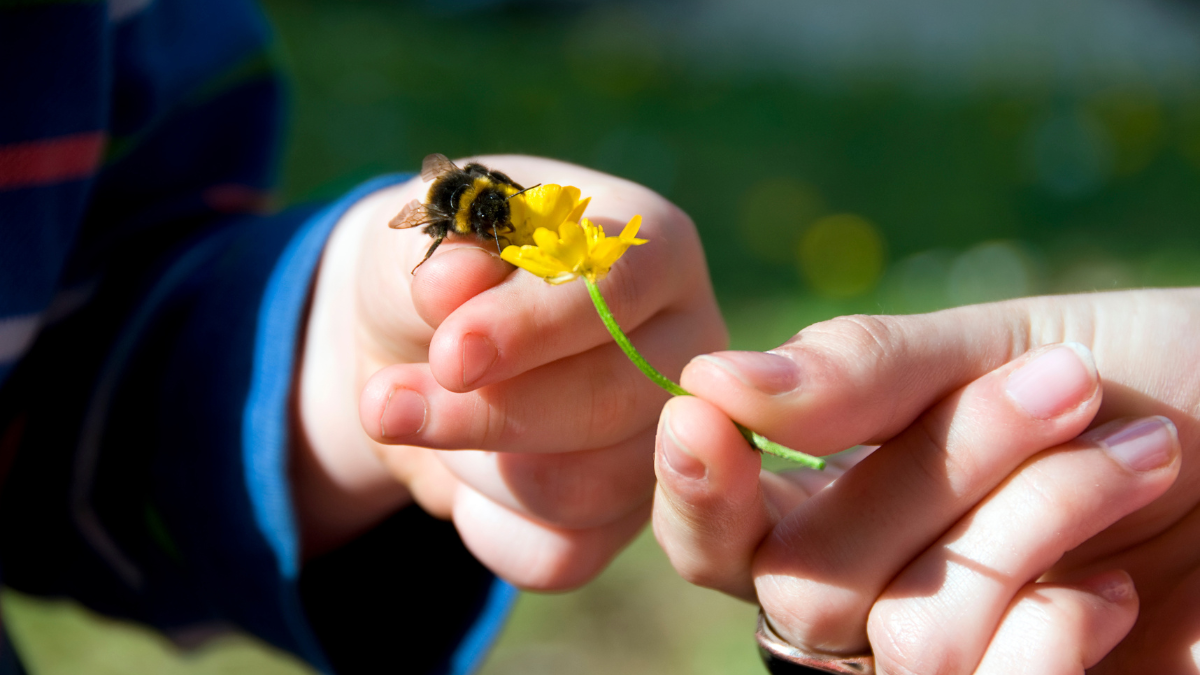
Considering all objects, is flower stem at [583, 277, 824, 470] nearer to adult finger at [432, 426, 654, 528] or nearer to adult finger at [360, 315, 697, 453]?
adult finger at [360, 315, 697, 453]

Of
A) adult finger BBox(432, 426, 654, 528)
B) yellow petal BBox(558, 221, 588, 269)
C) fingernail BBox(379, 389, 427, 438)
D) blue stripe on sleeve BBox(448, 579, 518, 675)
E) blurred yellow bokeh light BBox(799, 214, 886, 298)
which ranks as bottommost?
blurred yellow bokeh light BBox(799, 214, 886, 298)

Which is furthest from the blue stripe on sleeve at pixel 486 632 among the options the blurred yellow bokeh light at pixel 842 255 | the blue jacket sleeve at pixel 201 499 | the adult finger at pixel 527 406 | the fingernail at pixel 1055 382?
the blurred yellow bokeh light at pixel 842 255

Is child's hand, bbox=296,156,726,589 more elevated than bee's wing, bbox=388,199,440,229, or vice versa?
bee's wing, bbox=388,199,440,229

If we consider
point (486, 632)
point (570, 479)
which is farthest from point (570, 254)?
point (486, 632)

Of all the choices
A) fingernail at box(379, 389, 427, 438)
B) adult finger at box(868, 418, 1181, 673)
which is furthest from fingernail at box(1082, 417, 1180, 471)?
fingernail at box(379, 389, 427, 438)

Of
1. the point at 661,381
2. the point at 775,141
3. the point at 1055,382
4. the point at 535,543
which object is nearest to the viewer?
the point at 661,381

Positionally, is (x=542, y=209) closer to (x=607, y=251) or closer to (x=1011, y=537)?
(x=607, y=251)

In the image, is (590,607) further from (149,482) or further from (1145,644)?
(1145,644)

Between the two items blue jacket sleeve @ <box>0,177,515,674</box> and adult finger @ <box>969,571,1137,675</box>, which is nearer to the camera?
adult finger @ <box>969,571,1137,675</box>
